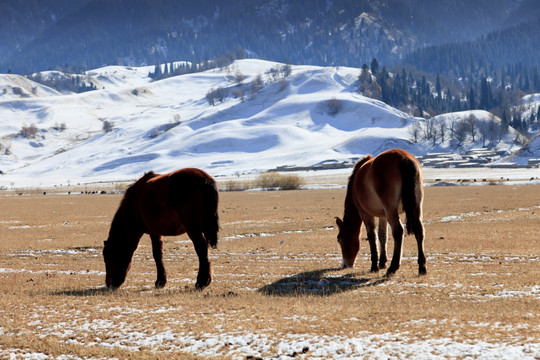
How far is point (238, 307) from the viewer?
11.9 meters

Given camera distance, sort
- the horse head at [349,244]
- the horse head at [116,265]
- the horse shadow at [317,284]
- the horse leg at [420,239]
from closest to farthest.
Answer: the horse shadow at [317,284] < the horse leg at [420,239] < the horse head at [116,265] < the horse head at [349,244]

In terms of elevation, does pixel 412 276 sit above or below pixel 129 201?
below

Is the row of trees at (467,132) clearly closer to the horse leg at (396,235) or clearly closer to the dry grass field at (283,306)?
the dry grass field at (283,306)

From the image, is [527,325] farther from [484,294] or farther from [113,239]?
[113,239]

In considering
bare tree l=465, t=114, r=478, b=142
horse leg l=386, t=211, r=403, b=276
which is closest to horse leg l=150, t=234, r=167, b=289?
horse leg l=386, t=211, r=403, b=276

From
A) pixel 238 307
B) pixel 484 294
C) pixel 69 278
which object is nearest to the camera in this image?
pixel 238 307

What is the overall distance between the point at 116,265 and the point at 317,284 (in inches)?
191

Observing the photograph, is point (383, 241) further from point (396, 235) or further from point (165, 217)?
point (165, 217)

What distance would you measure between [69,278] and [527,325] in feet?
39.6

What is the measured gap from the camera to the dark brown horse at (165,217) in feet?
46.6

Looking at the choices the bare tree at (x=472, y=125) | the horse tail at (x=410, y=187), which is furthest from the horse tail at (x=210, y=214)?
the bare tree at (x=472, y=125)

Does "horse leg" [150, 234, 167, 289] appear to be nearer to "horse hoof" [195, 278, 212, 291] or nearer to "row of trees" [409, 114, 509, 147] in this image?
"horse hoof" [195, 278, 212, 291]

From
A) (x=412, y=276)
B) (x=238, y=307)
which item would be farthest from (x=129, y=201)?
(x=412, y=276)

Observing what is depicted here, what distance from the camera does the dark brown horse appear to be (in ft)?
46.6
